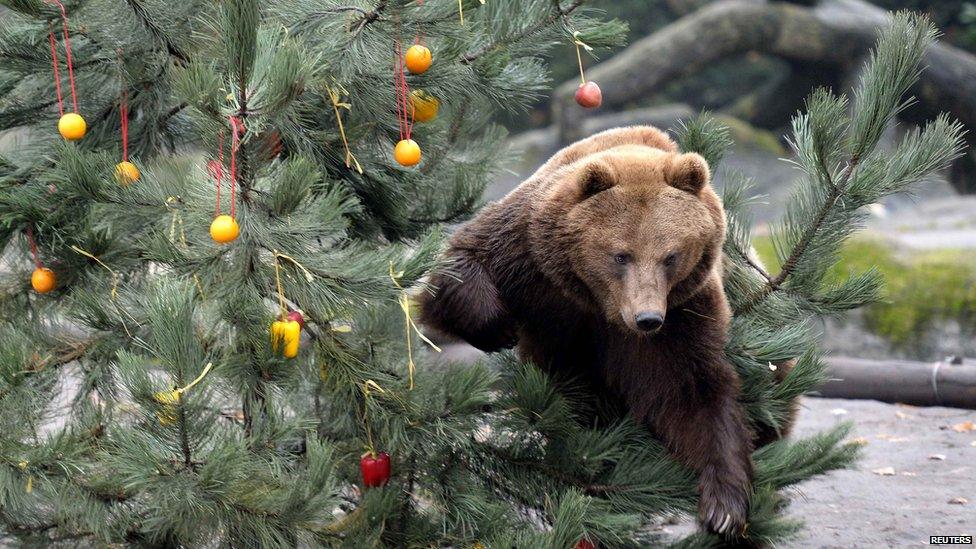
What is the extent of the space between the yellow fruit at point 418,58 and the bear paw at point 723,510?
4.97ft

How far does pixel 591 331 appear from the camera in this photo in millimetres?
3494

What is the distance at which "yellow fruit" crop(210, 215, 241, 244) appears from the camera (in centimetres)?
209

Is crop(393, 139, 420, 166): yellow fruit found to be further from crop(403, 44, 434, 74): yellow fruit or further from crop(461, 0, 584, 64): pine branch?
crop(461, 0, 584, 64): pine branch

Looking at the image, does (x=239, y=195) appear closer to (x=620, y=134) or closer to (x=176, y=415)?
(x=176, y=415)

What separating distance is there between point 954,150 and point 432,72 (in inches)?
59.2

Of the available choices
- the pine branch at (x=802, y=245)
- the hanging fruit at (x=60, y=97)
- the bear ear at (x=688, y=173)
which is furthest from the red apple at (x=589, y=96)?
the hanging fruit at (x=60, y=97)

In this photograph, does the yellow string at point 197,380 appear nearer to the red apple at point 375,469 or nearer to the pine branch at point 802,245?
the red apple at point 375,469

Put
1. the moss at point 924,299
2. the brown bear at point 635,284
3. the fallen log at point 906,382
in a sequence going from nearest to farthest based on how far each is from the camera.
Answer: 1. the brown bear at point 635,284
2. the fallen log at point 906,382
3. the moss at point 924,299

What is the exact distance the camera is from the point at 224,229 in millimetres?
2092

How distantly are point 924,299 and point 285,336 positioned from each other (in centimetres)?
613

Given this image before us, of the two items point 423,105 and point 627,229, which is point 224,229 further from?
point 627,229

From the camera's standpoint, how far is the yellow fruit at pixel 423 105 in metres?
2.86

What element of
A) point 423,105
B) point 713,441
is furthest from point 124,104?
point 713,441

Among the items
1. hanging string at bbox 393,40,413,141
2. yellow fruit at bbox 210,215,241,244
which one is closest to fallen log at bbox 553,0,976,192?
hanging string at bbox 393,40,413,141
